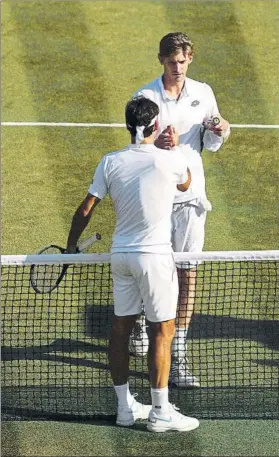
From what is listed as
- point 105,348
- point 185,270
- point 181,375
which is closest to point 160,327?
point 181,375

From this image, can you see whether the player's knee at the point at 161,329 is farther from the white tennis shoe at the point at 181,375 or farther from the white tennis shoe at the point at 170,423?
the white tennis shoe at the point at 181,375

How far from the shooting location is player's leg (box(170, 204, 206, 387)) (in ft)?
36.8

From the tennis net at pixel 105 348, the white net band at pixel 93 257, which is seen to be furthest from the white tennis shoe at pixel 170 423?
the white net band at pixel 93 257

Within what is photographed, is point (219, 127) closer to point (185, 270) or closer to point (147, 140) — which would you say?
point (147, 140)

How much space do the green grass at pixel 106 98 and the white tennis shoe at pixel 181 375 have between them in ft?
2.23

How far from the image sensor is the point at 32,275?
1091 cm

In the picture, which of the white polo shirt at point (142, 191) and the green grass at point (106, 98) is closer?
the white polo shirt at point (142, 191)

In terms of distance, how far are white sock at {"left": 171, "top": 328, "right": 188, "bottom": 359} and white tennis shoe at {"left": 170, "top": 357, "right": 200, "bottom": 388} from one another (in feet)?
0.14

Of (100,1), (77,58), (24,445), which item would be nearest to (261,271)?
(24,445)

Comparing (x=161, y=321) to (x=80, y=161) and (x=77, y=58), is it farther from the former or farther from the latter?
(x=77, y=58)

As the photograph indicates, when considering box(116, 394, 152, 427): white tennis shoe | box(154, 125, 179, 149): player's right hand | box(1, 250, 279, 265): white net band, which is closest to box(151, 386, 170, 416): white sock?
box(116, 394, 152, 427): white tennis shoe

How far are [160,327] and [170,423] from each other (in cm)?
75

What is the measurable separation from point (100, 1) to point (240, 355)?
7.85m

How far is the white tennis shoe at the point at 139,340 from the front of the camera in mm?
11555
